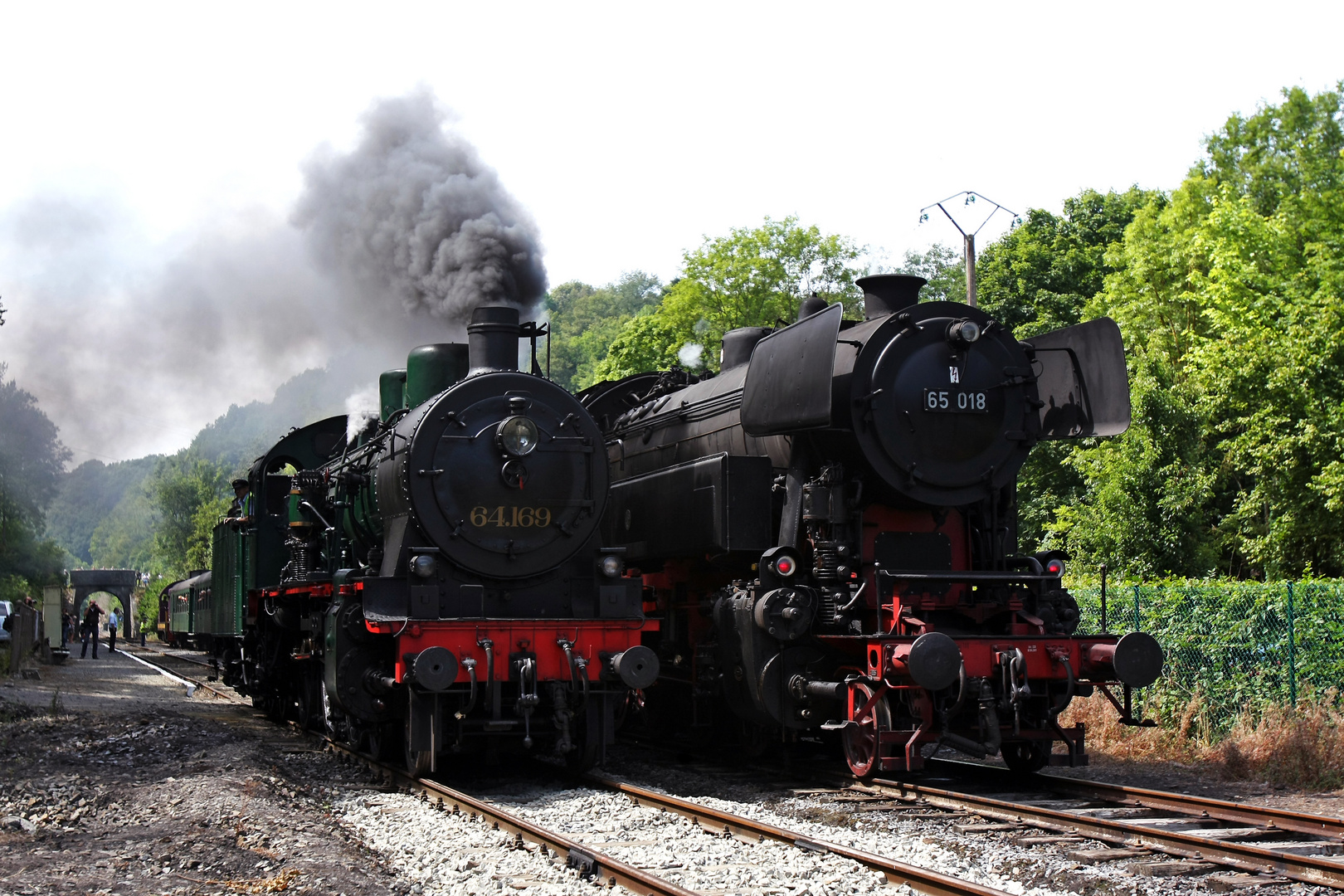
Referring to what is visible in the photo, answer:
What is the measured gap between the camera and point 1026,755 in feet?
30.1

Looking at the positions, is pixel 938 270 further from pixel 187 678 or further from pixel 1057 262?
pixel 187 678

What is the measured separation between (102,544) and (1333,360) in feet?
434

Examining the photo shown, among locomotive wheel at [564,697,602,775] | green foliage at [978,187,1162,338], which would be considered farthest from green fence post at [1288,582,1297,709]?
green foliage at [978,187,1162,338]

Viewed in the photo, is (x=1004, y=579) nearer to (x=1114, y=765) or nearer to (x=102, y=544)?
(x=1114, y=765)

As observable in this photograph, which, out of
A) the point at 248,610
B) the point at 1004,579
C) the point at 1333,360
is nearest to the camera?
the point at 1004,579

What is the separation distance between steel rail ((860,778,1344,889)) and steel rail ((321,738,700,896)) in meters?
2.59

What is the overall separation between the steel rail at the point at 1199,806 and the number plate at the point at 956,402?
9.09 ft

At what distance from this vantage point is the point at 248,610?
14.3 metres

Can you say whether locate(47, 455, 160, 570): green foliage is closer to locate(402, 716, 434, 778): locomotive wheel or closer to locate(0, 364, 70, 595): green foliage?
locate(0, 364, 70, 595): green foliage

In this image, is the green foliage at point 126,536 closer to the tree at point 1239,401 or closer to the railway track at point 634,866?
the tree at point 1239,401

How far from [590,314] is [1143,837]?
10207cm

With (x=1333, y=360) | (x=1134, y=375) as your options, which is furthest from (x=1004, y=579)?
(x=1134, y=375)

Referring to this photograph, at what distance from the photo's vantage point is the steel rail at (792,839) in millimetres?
5582

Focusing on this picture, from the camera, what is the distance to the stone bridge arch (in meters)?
58.1
